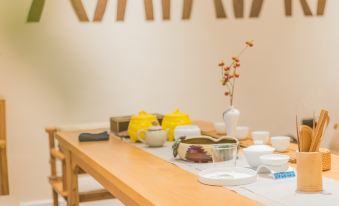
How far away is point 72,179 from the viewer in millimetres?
2881

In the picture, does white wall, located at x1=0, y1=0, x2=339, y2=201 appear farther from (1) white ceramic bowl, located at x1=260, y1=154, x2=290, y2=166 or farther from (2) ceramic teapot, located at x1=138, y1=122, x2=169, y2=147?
(1) white ceramic bowl, located at x1=260, y1=154, x2=290, y2=166

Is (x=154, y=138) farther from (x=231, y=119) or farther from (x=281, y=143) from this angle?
(x=281, y=143)

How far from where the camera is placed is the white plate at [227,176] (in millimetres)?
1647

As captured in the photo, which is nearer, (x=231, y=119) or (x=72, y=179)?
(x=231, y=119)

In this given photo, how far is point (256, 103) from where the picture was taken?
187 inches

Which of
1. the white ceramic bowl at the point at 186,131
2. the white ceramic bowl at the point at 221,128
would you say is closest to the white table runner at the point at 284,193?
the white ceramic bowl at the point at 186,131

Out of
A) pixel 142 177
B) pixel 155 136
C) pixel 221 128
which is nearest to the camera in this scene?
pixel 142 177

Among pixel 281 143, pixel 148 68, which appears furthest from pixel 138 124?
pixel 148 68

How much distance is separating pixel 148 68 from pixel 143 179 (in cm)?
260

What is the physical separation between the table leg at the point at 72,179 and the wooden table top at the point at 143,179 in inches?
7.1

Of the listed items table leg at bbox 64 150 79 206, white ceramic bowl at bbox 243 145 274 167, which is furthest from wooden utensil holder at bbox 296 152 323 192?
table leg at bbox 64 150 79 206

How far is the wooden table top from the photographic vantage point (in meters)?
1.50

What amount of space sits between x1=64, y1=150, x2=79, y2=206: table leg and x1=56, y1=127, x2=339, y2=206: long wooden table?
2 centimetres

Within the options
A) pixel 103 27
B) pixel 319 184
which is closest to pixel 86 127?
pixel 103 27
